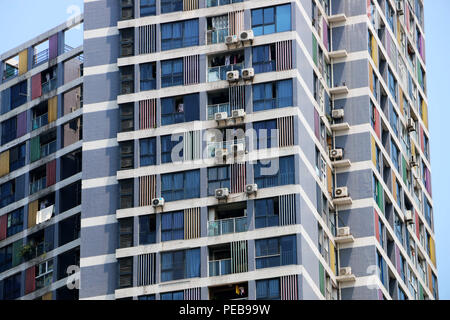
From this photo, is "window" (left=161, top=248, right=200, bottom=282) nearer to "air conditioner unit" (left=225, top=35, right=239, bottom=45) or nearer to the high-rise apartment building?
the high-rise apartment building

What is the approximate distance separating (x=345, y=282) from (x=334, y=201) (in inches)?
186

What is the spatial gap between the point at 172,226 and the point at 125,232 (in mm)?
2760

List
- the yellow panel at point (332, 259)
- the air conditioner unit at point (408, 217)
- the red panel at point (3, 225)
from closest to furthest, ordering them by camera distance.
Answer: the yellow panel at point (332, 259) < the air conditioner unit at point (408, 217) < the red panel at point (3, 225)

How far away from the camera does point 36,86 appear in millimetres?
98062

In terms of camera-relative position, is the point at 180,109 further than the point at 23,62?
No

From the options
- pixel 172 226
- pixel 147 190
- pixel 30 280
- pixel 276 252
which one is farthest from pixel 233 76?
pixel 30 280

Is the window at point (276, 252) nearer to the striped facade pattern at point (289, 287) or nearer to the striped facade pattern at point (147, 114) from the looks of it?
the striped facade pattern at point (289, 287)

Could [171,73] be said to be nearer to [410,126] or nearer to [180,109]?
[180,109]

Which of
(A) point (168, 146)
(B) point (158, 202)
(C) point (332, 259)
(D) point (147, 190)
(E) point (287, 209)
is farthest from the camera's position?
(C) point (332, 259)

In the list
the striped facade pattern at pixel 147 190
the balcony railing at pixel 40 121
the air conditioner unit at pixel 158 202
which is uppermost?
the balcony railing at pixel 40 121

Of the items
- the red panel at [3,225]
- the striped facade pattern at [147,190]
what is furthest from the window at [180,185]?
the red panel at [3,225]

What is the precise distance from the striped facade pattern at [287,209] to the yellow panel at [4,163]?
29.7 meters

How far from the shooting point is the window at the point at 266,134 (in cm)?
7488

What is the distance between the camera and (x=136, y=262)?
245 feet
